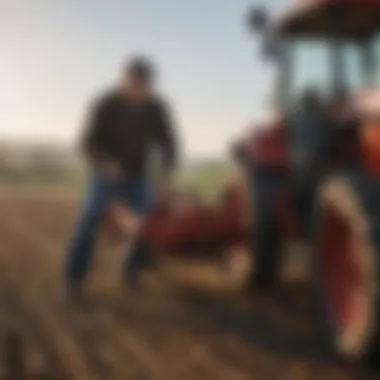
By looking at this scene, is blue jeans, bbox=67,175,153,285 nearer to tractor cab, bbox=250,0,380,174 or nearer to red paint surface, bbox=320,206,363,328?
tractor cab, bbox=250,0,380,174

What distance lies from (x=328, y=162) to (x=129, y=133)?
378 mm

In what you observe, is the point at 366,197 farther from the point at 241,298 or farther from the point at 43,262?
the point at 43,262

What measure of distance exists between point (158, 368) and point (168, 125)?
1.53 feet

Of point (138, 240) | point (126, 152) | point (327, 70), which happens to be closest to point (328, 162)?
point (327, 70)

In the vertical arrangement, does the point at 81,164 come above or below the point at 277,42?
below

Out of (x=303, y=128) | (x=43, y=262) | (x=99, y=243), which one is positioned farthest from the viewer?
(x=43, y=262)

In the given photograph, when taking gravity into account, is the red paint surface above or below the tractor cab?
below

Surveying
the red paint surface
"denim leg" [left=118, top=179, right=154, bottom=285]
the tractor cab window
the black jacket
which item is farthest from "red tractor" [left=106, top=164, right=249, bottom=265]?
the red paint surface

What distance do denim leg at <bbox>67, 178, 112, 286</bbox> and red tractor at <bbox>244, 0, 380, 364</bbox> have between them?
29cm

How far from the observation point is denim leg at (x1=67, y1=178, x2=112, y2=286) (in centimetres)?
203

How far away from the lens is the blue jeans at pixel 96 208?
201 centimetres

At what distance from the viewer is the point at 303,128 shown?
1863 mm

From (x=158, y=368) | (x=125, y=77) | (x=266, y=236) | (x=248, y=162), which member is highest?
(x=125, y=77)

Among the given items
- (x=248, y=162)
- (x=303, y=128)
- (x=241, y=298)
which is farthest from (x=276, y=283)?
(x=303, y=128)
